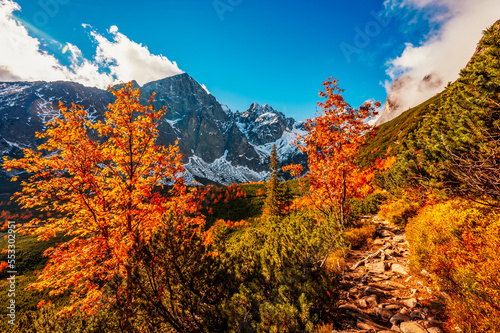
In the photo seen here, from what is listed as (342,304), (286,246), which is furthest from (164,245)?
(342,304)

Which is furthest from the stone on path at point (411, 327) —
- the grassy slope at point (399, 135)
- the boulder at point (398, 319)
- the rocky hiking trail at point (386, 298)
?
the grassy slope at point (399, 135)

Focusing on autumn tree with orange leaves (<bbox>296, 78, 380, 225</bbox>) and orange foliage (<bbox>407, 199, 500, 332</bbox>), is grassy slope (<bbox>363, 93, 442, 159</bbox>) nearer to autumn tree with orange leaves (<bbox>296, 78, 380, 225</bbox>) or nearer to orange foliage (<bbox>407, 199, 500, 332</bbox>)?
autumn tree with orange leaves (<bbox>296, 78, 380, 225</bbox>)

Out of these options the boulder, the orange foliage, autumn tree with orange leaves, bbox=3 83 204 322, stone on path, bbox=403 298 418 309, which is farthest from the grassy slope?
autumn tree with orange leaves, bbox=3 83 204 322

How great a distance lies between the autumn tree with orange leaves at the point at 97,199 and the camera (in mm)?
5094

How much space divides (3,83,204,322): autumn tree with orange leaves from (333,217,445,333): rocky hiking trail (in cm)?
421

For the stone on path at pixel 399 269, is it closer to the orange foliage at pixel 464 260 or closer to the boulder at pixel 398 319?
the orange foliage at pixel 464 260

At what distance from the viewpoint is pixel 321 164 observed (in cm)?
809

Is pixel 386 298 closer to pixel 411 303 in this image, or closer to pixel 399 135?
pixel 411 303

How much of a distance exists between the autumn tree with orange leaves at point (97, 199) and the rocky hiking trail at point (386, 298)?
Answer: 4209 millimetres

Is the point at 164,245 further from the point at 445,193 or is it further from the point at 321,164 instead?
the point at 445,193

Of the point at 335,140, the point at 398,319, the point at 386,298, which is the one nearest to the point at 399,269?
the point at 386,298

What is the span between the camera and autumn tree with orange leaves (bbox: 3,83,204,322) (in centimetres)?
509

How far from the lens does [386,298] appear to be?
468cm

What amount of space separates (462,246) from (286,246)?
4.27 m
